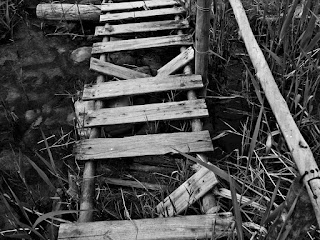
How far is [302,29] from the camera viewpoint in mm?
2662

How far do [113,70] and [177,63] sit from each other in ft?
1.70

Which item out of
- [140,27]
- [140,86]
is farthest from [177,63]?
[140,27]

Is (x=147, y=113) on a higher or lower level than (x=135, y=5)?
lower

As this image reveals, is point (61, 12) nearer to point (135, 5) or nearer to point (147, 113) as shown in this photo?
point (135, 5)

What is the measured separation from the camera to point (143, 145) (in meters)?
2.22

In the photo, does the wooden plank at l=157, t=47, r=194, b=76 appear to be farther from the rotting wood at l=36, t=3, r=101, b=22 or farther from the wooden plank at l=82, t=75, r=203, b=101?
the rotting wood at l=36, t=3, r=101, b=22

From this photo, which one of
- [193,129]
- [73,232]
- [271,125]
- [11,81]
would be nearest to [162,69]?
[193,129]

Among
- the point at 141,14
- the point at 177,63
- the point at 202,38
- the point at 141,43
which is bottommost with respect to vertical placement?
the point at 177,63

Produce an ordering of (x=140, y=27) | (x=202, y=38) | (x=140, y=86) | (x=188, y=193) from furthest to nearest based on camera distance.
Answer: (x=140, y=27) → (x=140, y=86) → (x=202, y=38) → (x=188, y=193)

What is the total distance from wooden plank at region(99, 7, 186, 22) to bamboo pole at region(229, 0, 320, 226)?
0.93 metres

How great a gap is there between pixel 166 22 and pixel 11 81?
1502 millimetres

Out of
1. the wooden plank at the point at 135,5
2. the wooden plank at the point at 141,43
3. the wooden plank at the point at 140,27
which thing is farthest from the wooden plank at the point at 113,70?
the wooden plank at the point at 135,5

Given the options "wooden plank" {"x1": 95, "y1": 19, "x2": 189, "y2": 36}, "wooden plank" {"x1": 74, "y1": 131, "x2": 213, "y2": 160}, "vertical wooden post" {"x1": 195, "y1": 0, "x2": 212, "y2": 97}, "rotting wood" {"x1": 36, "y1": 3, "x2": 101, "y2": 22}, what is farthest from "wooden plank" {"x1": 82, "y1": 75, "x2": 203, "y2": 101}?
"rotting wood" {"x1": 36, "y1": 3, "x2": 101, "y2": 22}

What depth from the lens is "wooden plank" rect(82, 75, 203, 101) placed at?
2.58m
